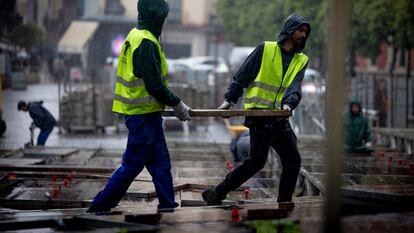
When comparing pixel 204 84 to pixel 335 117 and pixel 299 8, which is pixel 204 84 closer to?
pixel 299 8

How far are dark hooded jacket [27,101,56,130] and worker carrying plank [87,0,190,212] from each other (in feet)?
38.8

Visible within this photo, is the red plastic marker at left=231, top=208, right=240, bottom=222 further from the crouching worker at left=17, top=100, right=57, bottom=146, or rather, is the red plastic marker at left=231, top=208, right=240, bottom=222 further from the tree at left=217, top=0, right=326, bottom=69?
the tree at left=217, top=0, right=326, bottom=69

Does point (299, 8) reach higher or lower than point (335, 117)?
higher

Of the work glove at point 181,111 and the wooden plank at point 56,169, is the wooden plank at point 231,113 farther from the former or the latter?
the wooden plank at point 56,169

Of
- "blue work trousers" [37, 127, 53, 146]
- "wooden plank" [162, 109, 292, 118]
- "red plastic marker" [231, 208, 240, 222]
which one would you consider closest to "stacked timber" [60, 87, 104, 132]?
"blue work trousers" [37, 127, 53, 146]

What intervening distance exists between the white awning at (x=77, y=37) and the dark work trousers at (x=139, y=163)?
44783 mm

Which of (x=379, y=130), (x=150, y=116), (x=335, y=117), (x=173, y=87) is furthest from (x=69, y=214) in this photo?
(x=173, y=87)

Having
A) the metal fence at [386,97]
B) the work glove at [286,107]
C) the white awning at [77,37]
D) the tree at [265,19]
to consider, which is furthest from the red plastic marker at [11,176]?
the white awning at [77,37]

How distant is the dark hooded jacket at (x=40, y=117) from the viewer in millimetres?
18500

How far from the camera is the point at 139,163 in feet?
22.6

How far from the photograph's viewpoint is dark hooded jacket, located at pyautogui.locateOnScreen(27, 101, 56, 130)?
60.7 feet

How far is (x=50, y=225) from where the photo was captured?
246 inches

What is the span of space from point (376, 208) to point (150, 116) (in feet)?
6.22

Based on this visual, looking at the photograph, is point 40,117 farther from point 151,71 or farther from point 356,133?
point 151,71
